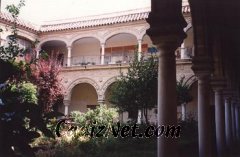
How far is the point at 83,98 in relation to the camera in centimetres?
2525

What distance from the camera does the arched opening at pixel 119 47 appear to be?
23188mm

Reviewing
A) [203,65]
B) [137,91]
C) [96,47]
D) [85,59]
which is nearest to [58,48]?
[85,59]

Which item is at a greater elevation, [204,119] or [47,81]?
[47,81]

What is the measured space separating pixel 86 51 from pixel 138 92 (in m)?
11.3

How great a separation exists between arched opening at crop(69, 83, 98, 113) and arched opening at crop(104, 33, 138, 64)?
311cm

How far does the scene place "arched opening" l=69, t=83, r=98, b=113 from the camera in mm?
25031

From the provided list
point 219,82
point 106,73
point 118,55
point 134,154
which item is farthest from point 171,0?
point 118,55

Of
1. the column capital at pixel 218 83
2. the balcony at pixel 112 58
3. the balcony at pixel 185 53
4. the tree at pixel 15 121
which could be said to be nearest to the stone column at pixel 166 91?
the tree at pixel 15 121

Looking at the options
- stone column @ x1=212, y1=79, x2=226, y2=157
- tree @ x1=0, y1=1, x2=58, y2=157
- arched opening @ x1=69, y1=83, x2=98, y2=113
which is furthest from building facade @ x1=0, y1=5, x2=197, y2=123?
tree @ x1=0, y1=1, x2=58, y2=157

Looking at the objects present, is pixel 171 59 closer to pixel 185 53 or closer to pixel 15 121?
pixel 15 121

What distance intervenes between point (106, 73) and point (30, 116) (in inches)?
789

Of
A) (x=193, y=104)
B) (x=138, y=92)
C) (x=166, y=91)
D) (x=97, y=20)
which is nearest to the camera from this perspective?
(x=166, y=91)

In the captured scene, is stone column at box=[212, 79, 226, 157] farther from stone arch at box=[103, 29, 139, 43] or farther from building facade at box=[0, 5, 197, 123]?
stone arch at box=[103, 29, 139, 43]

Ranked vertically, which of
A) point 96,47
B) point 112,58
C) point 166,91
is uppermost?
point 96,47
